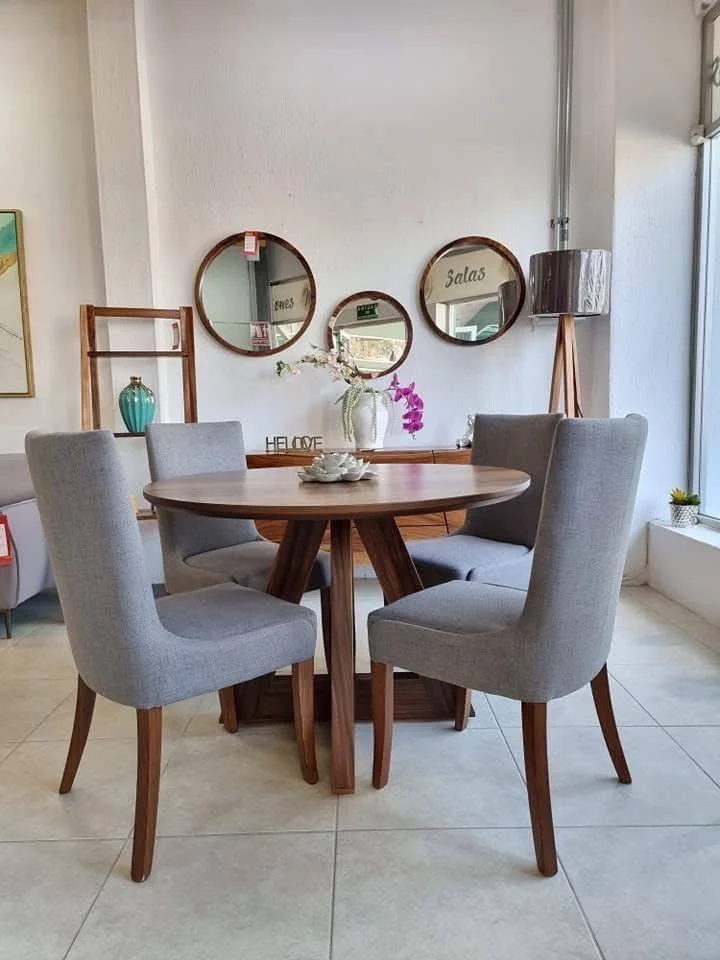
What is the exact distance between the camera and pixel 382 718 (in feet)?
5.30

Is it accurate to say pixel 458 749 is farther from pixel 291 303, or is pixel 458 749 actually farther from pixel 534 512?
pixel 291 303

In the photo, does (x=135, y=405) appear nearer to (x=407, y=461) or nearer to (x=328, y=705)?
(x=407, y=461)

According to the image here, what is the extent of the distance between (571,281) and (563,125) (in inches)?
43.2

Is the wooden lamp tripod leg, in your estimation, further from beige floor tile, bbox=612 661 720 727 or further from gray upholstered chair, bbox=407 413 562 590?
beige floor tile, bbox=612 661 720 727

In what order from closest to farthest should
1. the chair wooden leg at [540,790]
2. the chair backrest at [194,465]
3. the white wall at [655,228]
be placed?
the chair wooden leg at [540,790] < the chair backrest at [194,465] < the white wall at [655,228]

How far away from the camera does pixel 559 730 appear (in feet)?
6.35

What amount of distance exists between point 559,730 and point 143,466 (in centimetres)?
250

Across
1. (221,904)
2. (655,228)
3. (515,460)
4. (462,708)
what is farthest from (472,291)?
(221,904)

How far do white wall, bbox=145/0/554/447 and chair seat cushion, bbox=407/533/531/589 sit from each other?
1.45 metres

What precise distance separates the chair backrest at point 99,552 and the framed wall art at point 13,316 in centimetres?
255

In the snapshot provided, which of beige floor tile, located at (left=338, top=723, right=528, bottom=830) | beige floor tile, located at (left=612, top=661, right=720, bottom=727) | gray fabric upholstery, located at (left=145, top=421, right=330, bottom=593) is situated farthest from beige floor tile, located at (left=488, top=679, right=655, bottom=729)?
gray fabric upholstery, located at (left=145, top=421, right=330, bottom=593)

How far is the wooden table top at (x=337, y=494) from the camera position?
1.42m

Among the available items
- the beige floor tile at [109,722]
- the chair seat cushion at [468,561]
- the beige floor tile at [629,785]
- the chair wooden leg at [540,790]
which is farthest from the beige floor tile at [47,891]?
the chair seat cushion at [468,561]

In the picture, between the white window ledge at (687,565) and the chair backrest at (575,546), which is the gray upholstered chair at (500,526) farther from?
the white window ledge at (687,565)
